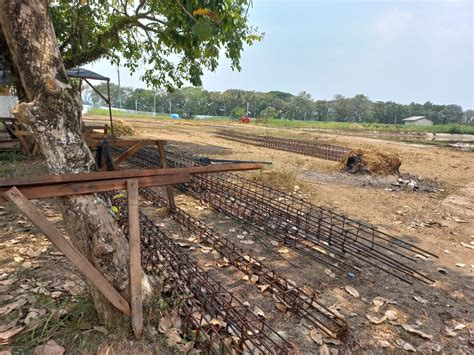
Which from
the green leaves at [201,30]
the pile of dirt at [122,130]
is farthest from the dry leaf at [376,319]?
the pile of dirt at [122,130]

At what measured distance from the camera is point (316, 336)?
9.27 feet

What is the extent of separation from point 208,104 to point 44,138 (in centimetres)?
10183

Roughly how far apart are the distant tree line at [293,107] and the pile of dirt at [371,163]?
8651cm

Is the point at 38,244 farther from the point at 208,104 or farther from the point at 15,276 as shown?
the point at 208,104

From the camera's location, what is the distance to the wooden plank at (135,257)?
220 cm

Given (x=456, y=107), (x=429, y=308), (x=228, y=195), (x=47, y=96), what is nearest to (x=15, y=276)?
(x=47, y=96)

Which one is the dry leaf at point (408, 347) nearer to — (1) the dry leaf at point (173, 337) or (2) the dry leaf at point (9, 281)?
(1) the dry leaf at point (173, 337)

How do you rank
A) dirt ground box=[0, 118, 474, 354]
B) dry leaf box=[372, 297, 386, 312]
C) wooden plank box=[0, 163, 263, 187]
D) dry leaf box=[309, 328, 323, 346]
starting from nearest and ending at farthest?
wooden plank box=[0, 163, 263, 187], dry leaf box=[309, 328, 323, 346], dirt ground box=[0, 118, 474, 354], dry leaf box=[372, 297, 386, 312]

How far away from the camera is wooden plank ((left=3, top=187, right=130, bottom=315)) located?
182cm

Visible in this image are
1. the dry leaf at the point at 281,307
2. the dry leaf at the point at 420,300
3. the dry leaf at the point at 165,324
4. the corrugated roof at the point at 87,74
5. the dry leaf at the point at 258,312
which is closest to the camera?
the dry leaf at the point at 165,324

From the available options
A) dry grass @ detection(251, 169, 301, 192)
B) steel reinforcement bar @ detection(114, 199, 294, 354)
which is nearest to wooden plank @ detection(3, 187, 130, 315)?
steel reinforcement bar @ detection(114, 199, 294, 354)

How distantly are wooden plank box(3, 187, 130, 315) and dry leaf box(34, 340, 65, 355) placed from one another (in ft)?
1.50

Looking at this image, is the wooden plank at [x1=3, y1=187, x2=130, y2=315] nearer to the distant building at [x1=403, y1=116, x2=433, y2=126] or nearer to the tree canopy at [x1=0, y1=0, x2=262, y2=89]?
the tree canopy at [x1=0, y1=0, x2=262, y2=89]

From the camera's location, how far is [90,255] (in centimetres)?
236
